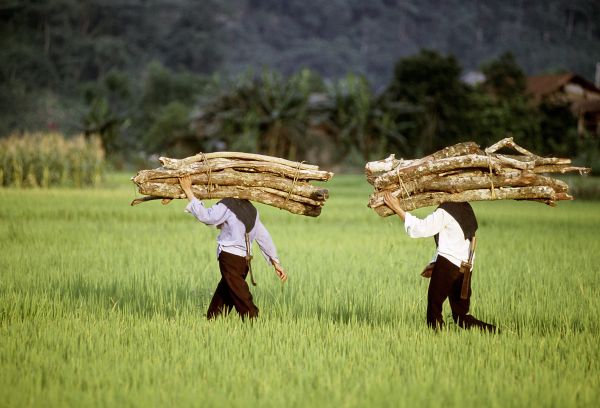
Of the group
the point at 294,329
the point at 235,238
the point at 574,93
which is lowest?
the point at 294,329

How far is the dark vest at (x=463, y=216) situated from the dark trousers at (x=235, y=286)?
1.22 meters

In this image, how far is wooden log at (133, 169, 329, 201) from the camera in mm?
5574

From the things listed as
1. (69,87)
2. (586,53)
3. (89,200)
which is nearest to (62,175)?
(89,200)

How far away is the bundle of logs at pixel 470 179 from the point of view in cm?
530

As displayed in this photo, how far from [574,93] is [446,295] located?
45.5m

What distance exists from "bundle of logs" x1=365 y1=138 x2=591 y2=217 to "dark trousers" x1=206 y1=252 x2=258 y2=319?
91 centimetres

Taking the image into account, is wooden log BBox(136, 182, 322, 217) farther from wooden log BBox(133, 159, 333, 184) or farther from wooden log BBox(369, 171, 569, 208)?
wooden log BBox(369, 171, 569, 208)

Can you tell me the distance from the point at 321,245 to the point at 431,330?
5.55m

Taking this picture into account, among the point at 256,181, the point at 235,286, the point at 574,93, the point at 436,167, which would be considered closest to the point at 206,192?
the point at 256,181

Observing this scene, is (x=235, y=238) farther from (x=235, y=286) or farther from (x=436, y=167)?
(x=436, y=167)

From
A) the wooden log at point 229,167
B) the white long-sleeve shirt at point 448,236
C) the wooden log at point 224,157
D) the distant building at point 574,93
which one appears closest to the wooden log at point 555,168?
the white long-sleeve shirt at point 448,236

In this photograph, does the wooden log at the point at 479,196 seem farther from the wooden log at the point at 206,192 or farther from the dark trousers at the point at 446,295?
the wooden log at the point at 206,192

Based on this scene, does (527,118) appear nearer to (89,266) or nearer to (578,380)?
(89,266)

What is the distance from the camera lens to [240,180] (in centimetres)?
559
